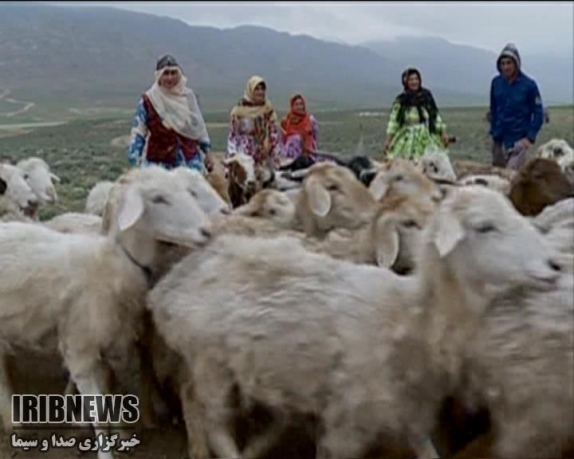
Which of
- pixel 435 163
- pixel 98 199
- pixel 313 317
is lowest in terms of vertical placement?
pixel 98 199

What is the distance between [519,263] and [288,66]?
119 ft

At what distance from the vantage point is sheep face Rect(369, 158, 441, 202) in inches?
270

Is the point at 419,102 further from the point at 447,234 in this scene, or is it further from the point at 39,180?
the point at 447,234

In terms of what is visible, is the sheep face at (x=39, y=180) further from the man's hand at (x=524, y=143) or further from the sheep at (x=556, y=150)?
the sheep at (x=556, y=150)

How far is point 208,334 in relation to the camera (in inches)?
183

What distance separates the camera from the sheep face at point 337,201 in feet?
21.3

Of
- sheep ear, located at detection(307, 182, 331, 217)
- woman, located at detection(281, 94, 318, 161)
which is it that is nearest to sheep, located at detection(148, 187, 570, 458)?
sheep ear, located at detection(307, 182, 331, 217)

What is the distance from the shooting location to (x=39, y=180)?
10195 mm

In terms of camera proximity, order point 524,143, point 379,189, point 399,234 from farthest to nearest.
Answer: point 524,143 < point 379,189 < point 399,234

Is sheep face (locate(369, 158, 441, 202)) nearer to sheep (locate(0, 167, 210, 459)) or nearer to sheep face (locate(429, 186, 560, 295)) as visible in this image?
sheep (locate(0, 167, 210, 459))

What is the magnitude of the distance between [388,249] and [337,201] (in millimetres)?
1122

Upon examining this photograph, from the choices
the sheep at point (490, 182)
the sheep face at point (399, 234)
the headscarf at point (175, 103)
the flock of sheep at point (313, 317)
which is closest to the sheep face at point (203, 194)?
the flock of sheep at point (313, 317)

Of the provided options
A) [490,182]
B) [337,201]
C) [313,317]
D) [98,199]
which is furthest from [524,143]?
[313,317]

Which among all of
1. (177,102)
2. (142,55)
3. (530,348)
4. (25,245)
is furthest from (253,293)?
(142,55)
